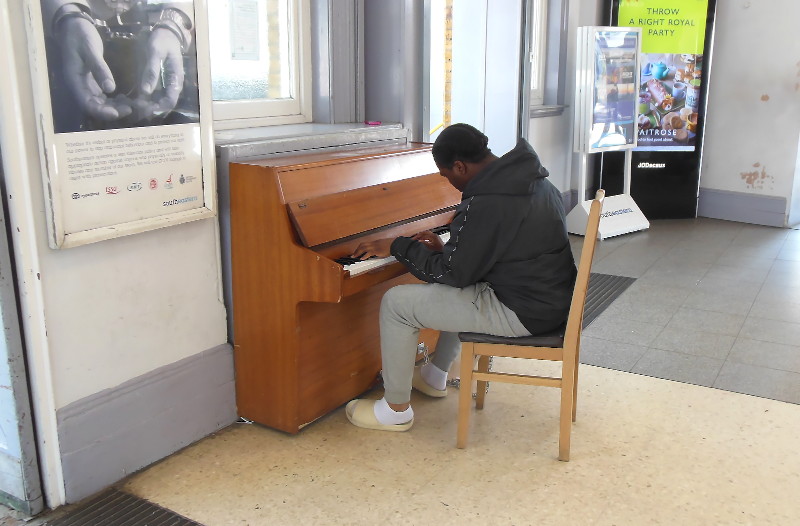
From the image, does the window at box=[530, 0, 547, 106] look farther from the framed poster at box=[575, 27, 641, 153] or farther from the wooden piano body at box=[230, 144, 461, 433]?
the wooden piano body at box=[230, 144, 461, 433]

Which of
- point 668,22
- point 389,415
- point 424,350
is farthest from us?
point 668,22

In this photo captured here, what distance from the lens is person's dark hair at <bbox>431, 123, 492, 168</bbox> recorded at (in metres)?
2.38

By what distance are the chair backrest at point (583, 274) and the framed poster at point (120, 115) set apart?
3.98 feet

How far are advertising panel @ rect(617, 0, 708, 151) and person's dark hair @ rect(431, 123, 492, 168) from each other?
159 inches

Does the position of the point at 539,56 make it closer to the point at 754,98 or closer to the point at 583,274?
the point at 754,98

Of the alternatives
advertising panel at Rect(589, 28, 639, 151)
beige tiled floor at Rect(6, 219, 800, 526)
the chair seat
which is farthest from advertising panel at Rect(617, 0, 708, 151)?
the chair seat

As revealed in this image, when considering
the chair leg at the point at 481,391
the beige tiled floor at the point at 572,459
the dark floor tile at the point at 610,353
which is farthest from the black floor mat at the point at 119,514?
the dark floor tile at the point at 610,353

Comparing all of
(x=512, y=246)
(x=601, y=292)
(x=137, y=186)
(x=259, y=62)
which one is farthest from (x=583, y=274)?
(x=601, y=292)

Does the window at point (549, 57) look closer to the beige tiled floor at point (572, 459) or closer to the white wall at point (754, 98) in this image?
the white wall at point (754, 98)

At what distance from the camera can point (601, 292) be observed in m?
4.25

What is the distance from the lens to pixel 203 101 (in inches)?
92.7

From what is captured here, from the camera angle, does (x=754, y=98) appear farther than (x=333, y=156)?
Yes

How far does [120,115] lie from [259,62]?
112 cm

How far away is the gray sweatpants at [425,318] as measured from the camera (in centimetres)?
240
